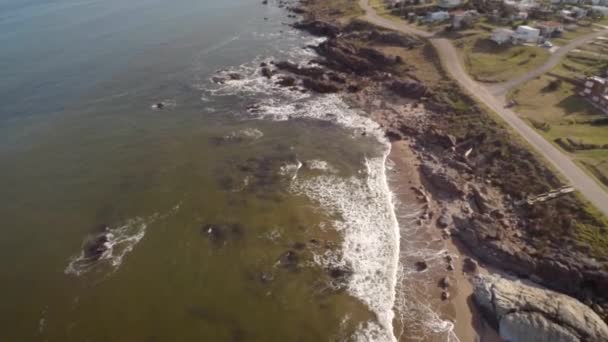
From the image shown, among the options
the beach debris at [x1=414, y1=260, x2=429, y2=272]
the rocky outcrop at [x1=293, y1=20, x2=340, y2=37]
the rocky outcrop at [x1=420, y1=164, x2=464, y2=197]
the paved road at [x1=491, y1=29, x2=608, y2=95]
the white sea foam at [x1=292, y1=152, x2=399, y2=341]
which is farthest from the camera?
the rocky outcrop at [x1=293, y1=20, x2=340, y2=37]

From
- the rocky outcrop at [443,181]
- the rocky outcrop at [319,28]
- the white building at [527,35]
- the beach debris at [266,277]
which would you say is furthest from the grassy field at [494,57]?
the beach debris at [266,277]

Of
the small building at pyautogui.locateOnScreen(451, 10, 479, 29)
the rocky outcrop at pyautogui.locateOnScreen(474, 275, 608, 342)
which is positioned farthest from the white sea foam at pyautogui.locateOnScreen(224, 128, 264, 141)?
the small building at pyautogui.locateOnScreen(451, 10, 479, 29)

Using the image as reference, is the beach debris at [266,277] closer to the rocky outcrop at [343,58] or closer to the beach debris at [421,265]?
the beach debris at [421,265]

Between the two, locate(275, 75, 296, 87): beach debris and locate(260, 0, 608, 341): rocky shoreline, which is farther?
locate(275, 75, 296, 87): beach debris

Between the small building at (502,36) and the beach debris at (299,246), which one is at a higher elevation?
the small building at (502,36)

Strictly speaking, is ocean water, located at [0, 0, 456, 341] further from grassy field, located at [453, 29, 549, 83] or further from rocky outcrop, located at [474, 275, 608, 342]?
grassy field, located at [453, 29, 549, 83]
